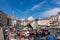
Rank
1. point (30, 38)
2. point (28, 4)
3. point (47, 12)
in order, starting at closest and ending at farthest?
point (30, 38), point (28, 4), point (47, 12)

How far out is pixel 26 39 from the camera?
9.44ft

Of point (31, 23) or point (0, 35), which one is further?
point (31, 23)

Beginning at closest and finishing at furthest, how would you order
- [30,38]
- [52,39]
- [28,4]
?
[52,39], [30,38], [28,4]

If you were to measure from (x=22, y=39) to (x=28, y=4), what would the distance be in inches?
79.4

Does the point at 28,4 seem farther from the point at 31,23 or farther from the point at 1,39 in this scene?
the point at 1,39

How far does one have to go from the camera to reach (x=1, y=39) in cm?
287

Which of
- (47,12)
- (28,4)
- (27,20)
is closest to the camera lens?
(28,4)

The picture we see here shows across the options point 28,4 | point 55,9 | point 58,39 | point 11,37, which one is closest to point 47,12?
point 55,9

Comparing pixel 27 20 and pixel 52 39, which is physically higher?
pixel 27 20

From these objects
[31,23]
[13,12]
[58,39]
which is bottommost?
[58,39]

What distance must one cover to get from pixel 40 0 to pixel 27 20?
3.81 ft

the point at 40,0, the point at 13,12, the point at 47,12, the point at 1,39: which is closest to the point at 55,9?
the point at 47,12

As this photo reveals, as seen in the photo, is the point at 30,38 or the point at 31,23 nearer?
the point at 30,38

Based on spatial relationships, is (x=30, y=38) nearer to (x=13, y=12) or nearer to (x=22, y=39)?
(x=22, y=39)
